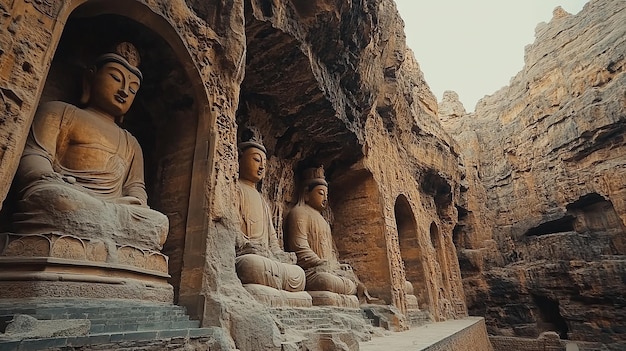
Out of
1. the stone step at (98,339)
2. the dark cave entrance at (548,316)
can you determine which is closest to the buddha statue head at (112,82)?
the stone step at (98,339)

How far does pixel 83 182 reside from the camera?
335 centimetres

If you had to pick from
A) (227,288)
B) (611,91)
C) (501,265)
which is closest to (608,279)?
(501,265)

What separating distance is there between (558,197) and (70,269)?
1896 cm

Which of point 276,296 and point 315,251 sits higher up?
point 315,251

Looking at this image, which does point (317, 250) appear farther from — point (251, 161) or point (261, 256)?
point (261, 256)

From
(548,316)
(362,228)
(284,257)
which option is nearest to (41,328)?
(284,257)

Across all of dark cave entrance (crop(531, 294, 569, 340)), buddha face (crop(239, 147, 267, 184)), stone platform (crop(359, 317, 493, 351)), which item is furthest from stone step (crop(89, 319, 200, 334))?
dark cave entrance (crop(531, 294, 569, 340))

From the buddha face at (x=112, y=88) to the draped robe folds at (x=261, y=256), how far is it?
→ 85.4 inches

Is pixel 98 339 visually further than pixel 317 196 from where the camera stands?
No

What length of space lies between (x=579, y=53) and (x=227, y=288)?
837 inches

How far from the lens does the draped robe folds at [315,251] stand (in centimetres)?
587

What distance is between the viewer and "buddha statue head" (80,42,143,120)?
3.76 metres

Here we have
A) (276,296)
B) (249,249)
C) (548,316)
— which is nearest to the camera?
(276,296)

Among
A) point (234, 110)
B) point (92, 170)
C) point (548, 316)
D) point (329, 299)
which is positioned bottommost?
point (548, 316)
